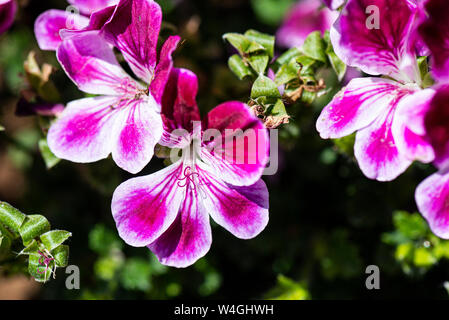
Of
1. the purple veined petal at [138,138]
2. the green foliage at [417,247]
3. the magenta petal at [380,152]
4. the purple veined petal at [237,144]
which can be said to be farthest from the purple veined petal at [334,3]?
the green foliage at [417,247]

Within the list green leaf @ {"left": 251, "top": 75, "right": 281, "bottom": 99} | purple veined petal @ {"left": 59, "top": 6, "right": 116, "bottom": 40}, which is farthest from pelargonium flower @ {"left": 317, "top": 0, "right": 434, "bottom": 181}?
purple veined petal @ {"left": 59, "top": 6, "right": 116, "bottom": 40}

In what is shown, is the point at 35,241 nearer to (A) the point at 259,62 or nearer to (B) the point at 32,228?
(B) the point at 32,228

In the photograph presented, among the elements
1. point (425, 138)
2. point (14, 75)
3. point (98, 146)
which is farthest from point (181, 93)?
point (14, 75)

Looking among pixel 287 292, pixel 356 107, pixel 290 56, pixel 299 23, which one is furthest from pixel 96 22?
pixel 299 23

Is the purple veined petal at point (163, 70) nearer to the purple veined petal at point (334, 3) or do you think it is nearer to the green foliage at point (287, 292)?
the purple veined petal at point (334, 3)

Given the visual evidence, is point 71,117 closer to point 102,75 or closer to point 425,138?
point 102,75

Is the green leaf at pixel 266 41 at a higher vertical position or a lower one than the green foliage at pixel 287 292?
higher
